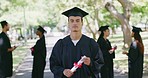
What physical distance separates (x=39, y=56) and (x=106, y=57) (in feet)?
7.70

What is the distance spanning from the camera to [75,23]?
5.14m

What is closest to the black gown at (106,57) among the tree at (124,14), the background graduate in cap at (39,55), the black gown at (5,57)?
the background graduate in cap at (39,55)

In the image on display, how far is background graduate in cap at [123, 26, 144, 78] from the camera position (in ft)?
32.6

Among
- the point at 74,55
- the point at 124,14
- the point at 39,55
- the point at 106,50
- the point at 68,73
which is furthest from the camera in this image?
the point at 124,14

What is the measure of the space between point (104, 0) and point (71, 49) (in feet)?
58.8

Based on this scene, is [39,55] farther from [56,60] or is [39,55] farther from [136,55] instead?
[56,60]

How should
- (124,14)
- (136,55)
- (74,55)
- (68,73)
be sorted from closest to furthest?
(68,73)
(74,55)
(136,55)
(124,14)

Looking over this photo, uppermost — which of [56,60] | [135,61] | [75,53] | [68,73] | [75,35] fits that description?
[75,35]

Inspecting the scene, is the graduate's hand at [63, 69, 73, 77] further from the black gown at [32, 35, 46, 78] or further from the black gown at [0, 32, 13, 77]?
the black gown at [32, 35, 46, 78]

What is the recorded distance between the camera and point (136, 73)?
1058cm

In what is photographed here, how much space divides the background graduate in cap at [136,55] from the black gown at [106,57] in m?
0.59

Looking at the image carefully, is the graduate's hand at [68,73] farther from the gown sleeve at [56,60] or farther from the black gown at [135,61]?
the black gown at [135,61]

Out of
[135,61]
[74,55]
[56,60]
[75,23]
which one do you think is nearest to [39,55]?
[135,61]

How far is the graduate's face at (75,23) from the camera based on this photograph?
16.8 ft
